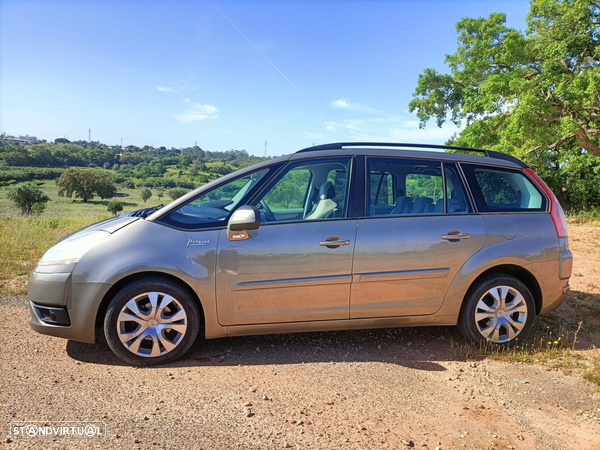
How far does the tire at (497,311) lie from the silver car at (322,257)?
1 centimetres

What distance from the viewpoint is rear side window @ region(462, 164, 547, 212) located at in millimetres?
4242

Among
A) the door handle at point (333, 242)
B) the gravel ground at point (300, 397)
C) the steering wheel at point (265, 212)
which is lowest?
the gravel ground at point (300, 397)

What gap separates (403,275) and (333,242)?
708mm

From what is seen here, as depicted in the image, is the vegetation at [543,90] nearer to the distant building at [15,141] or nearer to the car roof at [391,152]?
the car roof at [391,152]

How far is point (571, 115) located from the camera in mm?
17891

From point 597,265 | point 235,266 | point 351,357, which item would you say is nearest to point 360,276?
point 351,357

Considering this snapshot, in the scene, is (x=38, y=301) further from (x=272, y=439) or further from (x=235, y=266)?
(x=272, y=439)

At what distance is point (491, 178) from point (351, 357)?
2.24 m

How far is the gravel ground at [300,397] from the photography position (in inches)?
108

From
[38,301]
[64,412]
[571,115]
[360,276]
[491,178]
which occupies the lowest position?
[64,412]

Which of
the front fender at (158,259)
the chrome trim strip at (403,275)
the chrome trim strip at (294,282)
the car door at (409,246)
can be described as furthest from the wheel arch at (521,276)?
the front fender at (158,259)

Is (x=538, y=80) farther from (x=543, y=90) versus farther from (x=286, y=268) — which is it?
(x=286, y=268)

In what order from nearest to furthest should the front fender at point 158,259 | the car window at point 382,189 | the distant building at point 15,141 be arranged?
the front fender at point 158,259, the car window at point 382,189, the distant building at point 15,141

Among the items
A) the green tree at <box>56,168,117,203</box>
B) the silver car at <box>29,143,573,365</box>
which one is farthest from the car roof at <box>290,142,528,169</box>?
the green tree at <box>56,168,117,203</box>
